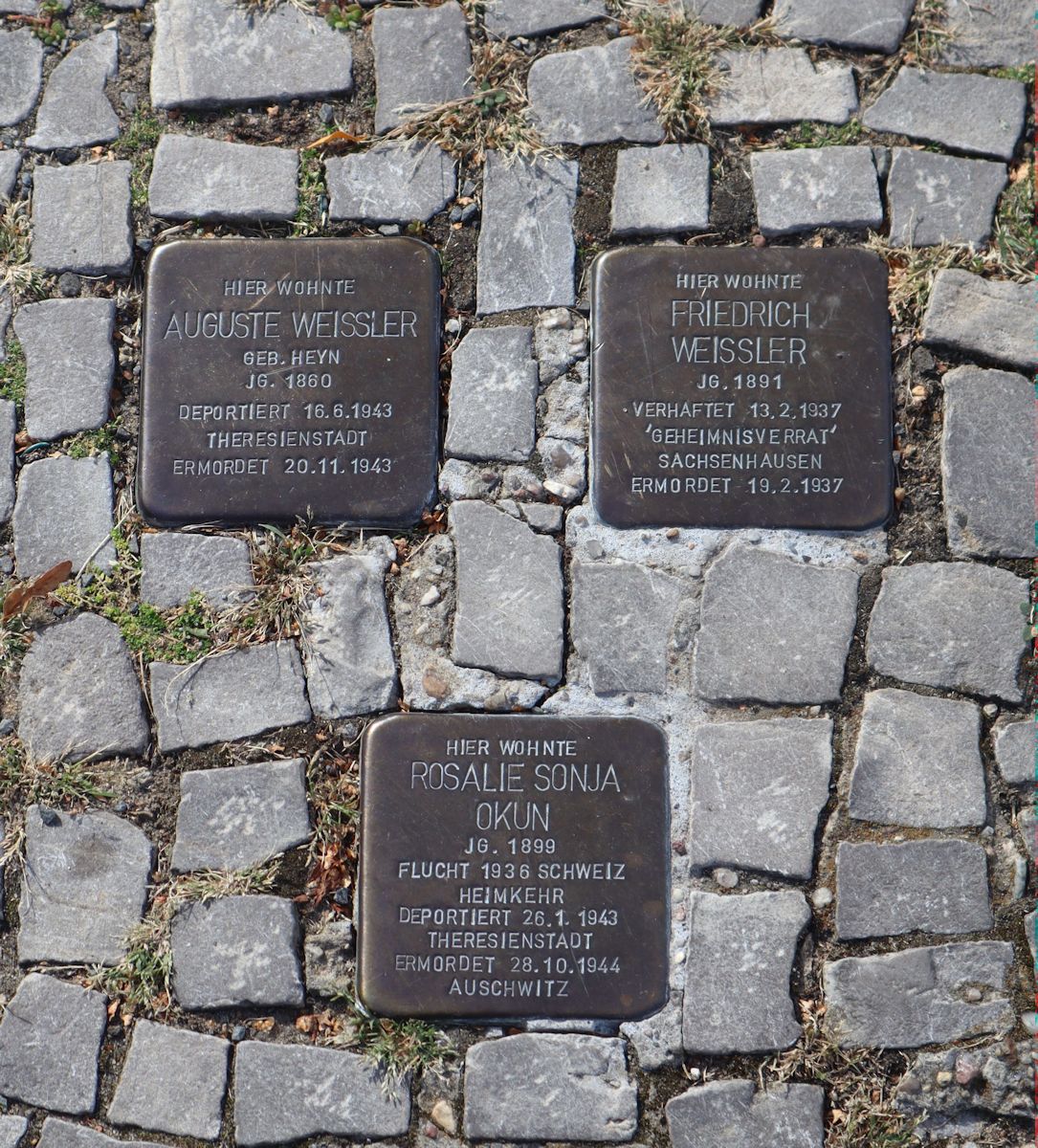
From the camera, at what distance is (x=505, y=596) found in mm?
2250

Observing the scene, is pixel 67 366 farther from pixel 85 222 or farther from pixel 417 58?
pixel 417 58

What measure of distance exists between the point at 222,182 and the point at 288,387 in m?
0.57

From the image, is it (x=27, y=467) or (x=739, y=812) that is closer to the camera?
(x=739, y=812)

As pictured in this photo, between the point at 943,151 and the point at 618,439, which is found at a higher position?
the point at 943,151

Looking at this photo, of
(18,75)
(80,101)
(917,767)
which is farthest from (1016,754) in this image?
(18,75)

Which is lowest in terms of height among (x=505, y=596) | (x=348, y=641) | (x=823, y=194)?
(x=348, y=641)

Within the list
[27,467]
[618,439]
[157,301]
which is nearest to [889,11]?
[618,439]

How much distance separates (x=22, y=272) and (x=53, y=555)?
0.72 m

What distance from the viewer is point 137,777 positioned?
2266 millimetres

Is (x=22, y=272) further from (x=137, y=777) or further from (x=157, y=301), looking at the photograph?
(x=137, y=777)

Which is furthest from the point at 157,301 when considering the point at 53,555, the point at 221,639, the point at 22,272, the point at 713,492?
the point at 713,492

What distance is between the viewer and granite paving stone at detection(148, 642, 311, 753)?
2.26 metres

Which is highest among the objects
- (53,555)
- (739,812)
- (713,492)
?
(713,492)

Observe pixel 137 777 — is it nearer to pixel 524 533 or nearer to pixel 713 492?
pixel 524 533
